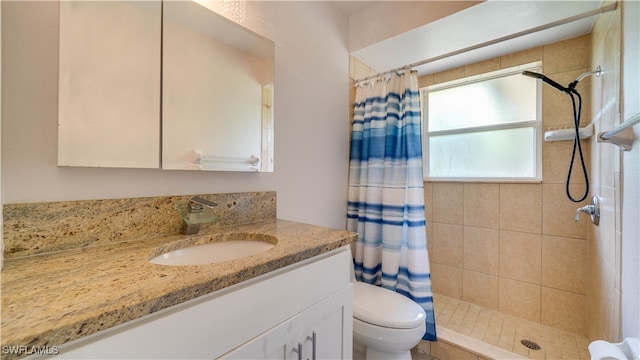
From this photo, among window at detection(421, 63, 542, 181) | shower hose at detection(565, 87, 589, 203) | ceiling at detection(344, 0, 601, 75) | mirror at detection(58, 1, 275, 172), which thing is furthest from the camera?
window at detection(421, 63, 542, 181)

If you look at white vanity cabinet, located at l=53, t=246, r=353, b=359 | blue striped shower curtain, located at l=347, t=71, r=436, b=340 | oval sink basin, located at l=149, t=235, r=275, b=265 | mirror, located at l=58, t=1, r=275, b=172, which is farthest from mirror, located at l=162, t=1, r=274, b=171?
blue striped shower curtain, located at l=347, t=71, r=436, b=340

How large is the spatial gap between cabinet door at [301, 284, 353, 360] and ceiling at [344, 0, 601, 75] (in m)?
1.61

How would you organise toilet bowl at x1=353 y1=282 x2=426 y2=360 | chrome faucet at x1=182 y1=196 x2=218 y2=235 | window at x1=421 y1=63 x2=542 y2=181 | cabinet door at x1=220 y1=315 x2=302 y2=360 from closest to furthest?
1. cabinet door at x1=220 y1=315 x2=302 y2=360
2. chrome faucet at x1=182 y1=196 x2=218 y2=235
3. toilet bowl at x1=353 y1=282 x2=426 y2=360
4. window at x1=421 y1=63 x2=542 y2=181

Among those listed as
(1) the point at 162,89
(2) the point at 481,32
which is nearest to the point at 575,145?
(2) the point at 481,32

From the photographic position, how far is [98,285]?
1.72ft

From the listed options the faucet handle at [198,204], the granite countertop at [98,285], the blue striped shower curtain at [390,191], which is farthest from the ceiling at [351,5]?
Result: the granite countertop at [98,285]

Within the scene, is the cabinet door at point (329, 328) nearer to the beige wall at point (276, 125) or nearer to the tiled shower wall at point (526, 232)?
the beige wall at point (276, 125)

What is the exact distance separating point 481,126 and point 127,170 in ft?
8.13

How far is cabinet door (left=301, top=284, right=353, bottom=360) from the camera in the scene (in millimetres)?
807

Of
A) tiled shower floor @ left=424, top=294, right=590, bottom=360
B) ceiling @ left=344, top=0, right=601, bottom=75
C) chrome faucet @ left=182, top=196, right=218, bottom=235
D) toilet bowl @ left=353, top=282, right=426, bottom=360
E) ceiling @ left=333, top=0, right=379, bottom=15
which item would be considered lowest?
tiled shower floor @ left=424, top=294, right=590, bottom=360

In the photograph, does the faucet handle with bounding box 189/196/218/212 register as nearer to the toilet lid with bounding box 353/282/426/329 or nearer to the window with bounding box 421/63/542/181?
the toilet lid with bounding box 353/282/426/329

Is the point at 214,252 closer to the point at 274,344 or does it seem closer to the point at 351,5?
the point at 274,344

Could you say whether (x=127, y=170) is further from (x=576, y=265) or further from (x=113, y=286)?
(x=576, y=265)

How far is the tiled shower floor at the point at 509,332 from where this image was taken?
158 centimetres
